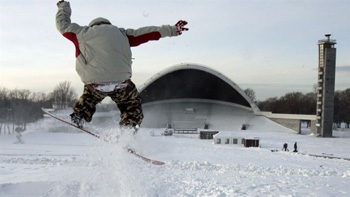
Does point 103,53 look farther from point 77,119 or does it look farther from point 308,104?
point 308,104

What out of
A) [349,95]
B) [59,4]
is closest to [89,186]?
[59,4]

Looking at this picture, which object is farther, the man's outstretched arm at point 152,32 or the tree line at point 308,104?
the tree line at point 308,104

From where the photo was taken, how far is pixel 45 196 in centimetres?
728

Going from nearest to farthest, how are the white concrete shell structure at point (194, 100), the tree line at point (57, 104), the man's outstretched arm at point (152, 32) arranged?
the man's outstretched arm at point (152, 32), the tree line at point (57, 104), the white concrete shell structure at point (194, 100)

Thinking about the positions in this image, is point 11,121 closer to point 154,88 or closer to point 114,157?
point 154,88

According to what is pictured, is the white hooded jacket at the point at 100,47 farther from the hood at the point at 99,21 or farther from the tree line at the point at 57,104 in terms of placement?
the tree line at the point at 57,104

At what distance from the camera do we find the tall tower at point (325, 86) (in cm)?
4006

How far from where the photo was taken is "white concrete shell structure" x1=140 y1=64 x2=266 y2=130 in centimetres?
5081

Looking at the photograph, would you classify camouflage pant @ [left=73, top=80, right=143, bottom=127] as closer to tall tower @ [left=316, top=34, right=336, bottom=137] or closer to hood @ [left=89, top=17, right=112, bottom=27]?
hood @ [left=89, top=17, right=112, bottom=27]

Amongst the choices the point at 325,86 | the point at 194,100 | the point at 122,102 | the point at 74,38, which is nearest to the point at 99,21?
the point at 74,38

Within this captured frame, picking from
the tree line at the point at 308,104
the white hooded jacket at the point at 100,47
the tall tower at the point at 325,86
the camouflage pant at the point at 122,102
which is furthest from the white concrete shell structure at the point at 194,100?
the white hooded jacket at the point at 100,47

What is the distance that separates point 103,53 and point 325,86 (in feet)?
139

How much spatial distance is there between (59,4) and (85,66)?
103cm

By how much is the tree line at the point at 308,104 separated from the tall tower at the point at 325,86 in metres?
30.1
